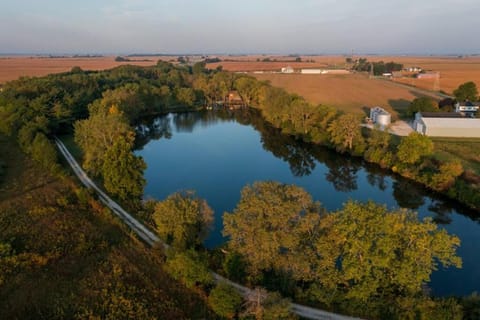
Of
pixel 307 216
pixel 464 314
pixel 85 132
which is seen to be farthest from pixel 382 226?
pixel 85 132

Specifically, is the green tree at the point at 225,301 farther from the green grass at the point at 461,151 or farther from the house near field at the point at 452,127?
the house near field at the point at 452,127

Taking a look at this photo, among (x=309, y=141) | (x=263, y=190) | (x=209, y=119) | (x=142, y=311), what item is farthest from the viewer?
(x=209, y=119)

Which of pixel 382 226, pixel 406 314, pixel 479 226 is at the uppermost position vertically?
pixel 382 226

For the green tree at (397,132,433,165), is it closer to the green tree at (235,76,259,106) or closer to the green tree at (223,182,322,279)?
the green tree at (223,182,322,279)

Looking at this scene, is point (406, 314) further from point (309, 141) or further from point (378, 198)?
point (309, 141)

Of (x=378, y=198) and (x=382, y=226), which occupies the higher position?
(x=382, y=226)

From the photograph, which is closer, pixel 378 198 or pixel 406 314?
pixel 406 314

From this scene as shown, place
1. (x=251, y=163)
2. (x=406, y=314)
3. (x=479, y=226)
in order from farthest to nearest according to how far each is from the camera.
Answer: (x=251, y=163) → (x=479, y=226) → (x=406, y=314)
